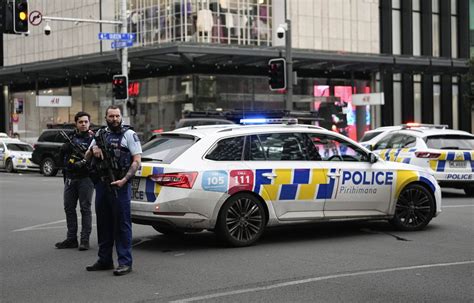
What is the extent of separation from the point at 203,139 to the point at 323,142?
1845 mm

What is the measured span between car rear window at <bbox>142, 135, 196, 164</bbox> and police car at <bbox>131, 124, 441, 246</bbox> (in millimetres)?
16

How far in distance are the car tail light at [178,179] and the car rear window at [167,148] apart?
11.0 inches

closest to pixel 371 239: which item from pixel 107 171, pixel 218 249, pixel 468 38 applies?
pixel 218 249

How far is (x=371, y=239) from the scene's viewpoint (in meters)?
9.23

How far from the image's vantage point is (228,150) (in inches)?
344

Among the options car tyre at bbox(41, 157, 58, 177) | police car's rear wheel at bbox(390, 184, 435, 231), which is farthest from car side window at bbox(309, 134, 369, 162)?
car tyre at bbox(41, 157, 58, 177)

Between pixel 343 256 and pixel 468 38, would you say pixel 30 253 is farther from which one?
pixel 468 38

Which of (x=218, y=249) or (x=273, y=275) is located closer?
(x=273, y=275)

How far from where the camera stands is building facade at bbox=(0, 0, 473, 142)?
34.1 metres

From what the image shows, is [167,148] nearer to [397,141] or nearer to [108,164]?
[108,164]

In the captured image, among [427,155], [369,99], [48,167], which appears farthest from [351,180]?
[369,99]

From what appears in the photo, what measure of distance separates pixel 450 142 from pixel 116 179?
1009 centimetres

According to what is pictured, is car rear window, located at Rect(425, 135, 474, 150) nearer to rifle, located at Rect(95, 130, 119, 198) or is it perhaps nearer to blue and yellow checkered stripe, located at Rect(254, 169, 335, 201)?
blue and yellow checkered stripe, located at Rect(254, 169, 335, 201)

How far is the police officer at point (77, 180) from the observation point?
8.59m
